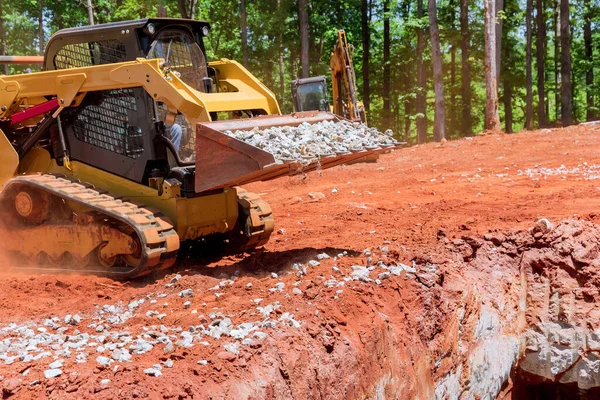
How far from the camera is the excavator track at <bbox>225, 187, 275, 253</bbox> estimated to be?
782 centimetres

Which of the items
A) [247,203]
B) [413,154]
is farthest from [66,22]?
[247,203]

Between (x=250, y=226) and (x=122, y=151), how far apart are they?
171 cm

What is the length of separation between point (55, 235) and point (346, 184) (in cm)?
714

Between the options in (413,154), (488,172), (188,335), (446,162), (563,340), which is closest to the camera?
(188,335)

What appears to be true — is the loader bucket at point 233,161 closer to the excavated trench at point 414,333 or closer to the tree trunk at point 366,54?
the excavated trench at point 414,333

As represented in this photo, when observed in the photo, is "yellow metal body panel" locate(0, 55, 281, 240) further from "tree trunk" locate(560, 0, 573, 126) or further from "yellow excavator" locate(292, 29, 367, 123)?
"tree trunk" locate(560, 0, 573, 126)

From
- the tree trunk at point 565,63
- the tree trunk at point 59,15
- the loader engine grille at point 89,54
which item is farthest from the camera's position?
the tree trunk at point 59,15

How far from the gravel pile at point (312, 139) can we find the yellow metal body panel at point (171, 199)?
3.85ft

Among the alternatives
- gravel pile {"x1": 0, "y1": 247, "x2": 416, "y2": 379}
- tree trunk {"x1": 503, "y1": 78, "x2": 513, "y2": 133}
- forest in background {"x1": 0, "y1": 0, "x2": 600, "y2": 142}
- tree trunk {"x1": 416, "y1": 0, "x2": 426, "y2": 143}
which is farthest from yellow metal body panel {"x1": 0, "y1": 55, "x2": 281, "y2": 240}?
tree trunk {"x1": 503, "y1": 78, "x2": 513, "y2": 133}

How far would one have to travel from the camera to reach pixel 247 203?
7.95 metres

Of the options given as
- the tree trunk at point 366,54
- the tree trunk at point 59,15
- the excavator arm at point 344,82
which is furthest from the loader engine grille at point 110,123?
the tree trunk at point 59,15

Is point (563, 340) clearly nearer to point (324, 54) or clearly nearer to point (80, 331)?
point (80, 331)

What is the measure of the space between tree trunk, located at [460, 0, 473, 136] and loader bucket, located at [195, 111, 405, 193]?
20.2 m

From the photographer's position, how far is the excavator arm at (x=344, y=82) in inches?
693
